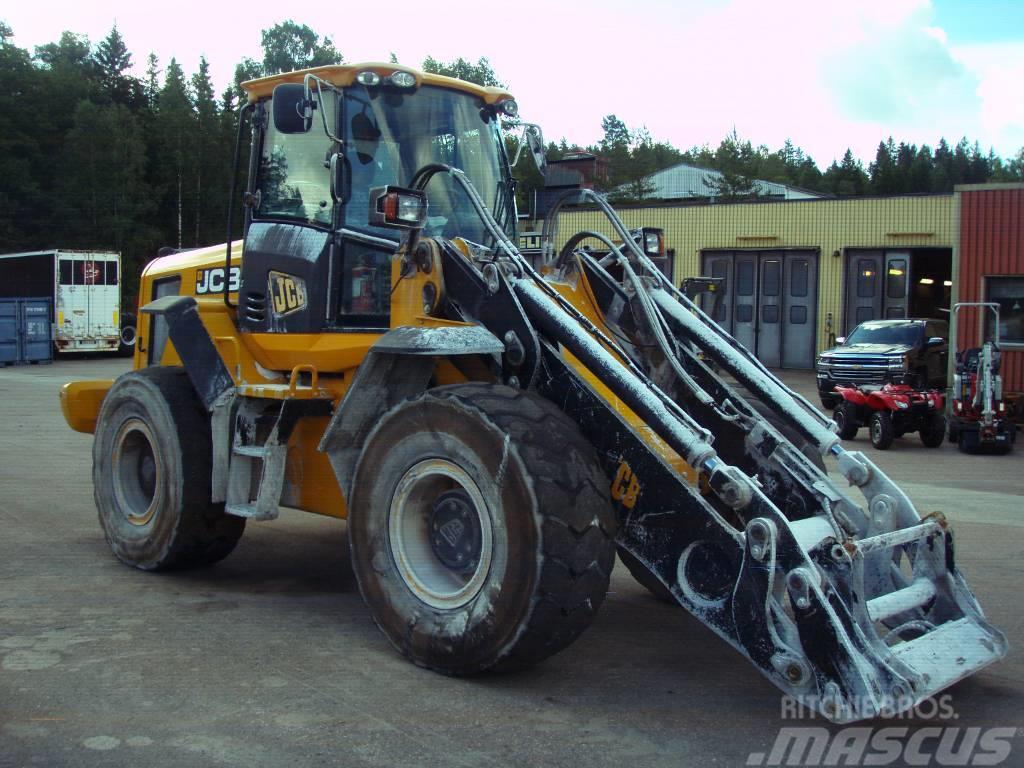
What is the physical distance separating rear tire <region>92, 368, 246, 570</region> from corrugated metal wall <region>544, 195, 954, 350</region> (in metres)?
22.8

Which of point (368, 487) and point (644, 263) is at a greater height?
point (644, 263)

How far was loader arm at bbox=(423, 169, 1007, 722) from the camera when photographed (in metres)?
4.32

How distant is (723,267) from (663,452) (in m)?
27.3

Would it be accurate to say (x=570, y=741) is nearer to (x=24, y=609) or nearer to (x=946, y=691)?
(x=946, y=691)

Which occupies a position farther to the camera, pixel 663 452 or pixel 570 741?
pixel 663 452

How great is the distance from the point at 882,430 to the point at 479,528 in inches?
478

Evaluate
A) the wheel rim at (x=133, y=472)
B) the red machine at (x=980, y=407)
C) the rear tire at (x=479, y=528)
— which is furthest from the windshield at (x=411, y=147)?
the red machine at (x=980, y=407)

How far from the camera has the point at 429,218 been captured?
632cm

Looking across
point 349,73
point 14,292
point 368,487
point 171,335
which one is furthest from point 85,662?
point 14,292

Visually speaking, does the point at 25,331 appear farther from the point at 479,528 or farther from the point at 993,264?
the point at 479,528

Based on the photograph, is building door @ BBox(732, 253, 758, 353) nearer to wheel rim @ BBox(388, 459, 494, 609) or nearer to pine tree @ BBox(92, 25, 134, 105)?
wheel rim @ BBox(388, 459, 494, 609)
